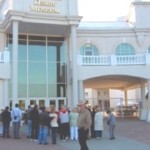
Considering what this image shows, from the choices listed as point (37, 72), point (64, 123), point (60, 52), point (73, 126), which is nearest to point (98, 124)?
point (73, 126)

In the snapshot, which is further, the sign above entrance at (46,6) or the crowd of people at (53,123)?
the sign above entrance at (46,6)

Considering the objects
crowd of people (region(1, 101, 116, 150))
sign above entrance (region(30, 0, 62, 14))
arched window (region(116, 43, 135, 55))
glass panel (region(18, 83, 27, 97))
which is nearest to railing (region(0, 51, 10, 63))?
glass panel (region(18, 83, 27, 97))

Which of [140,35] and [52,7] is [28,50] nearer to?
[52,7]

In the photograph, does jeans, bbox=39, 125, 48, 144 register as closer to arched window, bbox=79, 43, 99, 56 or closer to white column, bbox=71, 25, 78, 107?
white column, bbox=71, 25, 78, 107

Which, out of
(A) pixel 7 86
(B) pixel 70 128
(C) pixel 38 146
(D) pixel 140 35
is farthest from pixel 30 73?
(C) pixel 38 146

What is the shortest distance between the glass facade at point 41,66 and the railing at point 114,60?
8.35ft

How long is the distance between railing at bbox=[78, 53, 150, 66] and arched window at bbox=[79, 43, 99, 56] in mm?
2760

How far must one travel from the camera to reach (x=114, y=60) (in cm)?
2905

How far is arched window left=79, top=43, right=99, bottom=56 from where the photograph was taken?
31.9 m

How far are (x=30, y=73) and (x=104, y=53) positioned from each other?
23.1 feet

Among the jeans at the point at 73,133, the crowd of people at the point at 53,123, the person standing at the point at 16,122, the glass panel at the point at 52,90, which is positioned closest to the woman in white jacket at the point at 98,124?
the crowd of people at the point at 53,123

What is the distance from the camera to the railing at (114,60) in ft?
95.2

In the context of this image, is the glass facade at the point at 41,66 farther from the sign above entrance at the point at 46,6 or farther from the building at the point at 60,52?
the sign above entrance at the point at 46,6

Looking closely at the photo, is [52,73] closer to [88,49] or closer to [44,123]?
[88,49]
